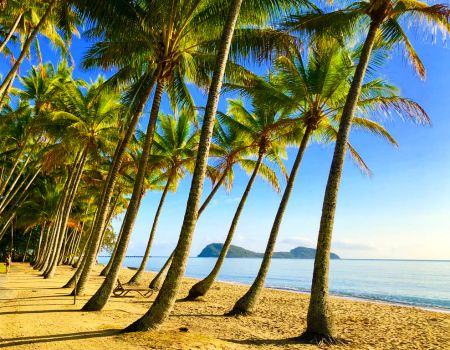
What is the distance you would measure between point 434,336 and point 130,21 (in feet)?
38.8

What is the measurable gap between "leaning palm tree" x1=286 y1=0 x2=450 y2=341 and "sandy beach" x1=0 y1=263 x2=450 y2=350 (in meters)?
0.75

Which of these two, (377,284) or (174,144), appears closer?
(174,144)

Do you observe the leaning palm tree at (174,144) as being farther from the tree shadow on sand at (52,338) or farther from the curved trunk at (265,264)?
the tree shadow on sand at (52,338)

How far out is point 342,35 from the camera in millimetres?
10227

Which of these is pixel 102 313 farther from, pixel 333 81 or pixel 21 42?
pixel 21 42

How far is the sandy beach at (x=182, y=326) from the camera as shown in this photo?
627 cm

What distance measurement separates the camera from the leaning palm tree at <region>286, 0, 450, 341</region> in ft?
24.8

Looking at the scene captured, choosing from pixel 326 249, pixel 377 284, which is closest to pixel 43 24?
pixel 326 249

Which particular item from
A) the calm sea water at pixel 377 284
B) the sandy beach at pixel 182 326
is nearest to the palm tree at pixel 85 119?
the sandy beach at pixel 182 326

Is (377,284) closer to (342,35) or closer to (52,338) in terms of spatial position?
(342,35)

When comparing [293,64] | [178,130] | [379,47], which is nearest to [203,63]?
[293,64]

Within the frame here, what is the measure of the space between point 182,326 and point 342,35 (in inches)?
343

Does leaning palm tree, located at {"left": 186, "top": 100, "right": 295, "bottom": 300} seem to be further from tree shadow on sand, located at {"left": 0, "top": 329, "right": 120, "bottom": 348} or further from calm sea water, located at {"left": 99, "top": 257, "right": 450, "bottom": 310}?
calm sea water, located at {"left": 99, "top": 257, "right": 450, "bottom": 310}

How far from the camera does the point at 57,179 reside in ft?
103
